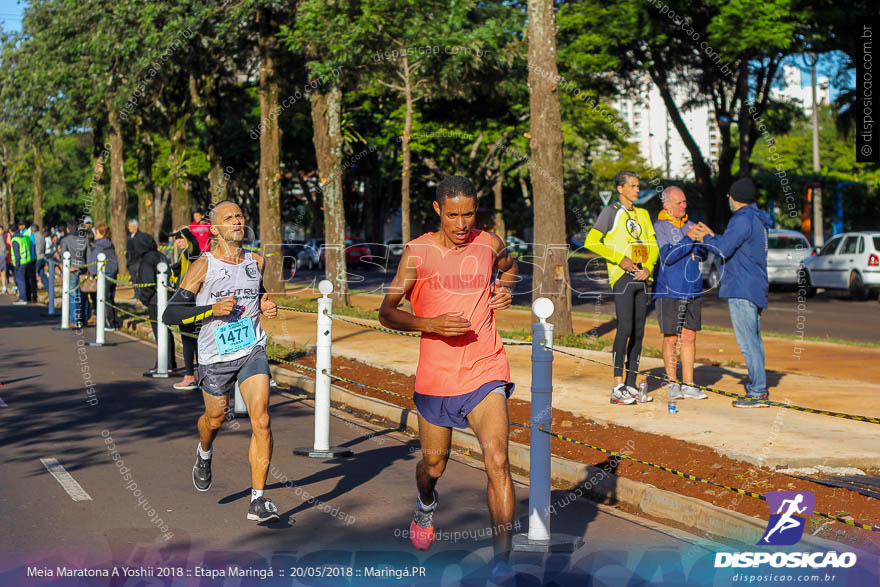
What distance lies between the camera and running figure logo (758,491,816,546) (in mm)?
5055

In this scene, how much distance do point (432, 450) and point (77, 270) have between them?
55.0ft

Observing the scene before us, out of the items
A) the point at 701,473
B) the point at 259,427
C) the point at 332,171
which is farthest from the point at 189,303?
the point at 332,171

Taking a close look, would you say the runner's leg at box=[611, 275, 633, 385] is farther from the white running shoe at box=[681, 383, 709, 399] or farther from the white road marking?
the white road marking

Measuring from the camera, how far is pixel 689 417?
9188 mm

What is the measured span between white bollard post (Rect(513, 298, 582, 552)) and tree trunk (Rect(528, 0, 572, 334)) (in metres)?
9.57

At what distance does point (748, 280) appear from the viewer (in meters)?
9.62

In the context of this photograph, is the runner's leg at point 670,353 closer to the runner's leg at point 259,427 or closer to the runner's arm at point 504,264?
the runner's arm at point 504,264

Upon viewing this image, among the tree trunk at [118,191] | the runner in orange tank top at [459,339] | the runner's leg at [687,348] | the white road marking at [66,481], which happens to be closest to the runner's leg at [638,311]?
the runner's leg at [687,348]

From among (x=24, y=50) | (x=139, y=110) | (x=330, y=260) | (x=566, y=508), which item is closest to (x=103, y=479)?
(x=566, y=508)

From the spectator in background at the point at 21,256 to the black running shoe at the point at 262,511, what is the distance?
22150mm

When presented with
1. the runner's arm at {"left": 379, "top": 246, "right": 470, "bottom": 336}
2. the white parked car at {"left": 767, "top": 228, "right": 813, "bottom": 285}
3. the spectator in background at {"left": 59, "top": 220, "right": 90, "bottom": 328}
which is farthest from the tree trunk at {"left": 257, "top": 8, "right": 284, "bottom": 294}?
the runner's arm at {"left": 379, "top": 246, "right": 470, "bottom": 336}

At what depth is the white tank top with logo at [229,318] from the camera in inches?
259

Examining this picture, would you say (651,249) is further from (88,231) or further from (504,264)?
(88,231)

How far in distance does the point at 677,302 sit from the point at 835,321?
12331 mm
